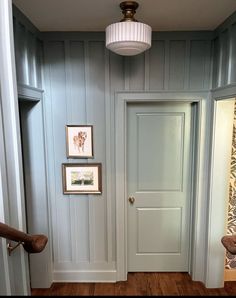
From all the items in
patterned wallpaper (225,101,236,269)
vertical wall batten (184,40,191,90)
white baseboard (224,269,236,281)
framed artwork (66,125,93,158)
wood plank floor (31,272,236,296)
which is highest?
vertical wall batten (184,40,191,90)

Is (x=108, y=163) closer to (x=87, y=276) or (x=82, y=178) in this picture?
(x=82, y=178)

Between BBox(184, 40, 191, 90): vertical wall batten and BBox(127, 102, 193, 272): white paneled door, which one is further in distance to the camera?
BBox(127, 102, 193, 272): white paneled door

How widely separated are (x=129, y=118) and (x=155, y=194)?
921 mm

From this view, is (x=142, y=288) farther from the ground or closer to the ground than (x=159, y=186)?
closer to the ground

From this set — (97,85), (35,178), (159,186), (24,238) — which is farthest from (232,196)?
(24,238)

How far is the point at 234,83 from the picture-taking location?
2.02 m

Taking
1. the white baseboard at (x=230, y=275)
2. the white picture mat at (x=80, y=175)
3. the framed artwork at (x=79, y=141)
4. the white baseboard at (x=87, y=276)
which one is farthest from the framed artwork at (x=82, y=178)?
the white baseboard at (x=230, y=275)

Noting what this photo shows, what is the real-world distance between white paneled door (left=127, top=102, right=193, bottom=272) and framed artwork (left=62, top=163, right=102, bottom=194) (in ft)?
1.25

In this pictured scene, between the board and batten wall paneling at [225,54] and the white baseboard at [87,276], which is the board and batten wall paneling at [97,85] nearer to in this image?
the board and batten wall paneling at [225,54]

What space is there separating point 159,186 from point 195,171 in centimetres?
44

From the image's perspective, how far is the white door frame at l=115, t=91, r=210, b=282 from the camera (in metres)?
2.52

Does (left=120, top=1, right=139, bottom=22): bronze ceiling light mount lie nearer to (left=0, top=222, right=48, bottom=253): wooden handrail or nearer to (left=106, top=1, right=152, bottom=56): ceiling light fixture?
(left=106, top=1, right=152, bottom=56): ceiling light fixture

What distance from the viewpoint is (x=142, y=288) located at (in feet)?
8.98

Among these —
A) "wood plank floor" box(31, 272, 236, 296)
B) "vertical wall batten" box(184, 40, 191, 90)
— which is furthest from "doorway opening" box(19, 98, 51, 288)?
"vertical wall batten" box(184, 40, 191, 90)
